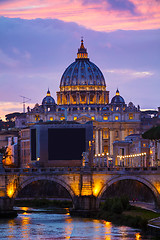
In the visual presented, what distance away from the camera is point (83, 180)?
10731cm

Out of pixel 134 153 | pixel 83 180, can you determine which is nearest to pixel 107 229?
pixel 83 180

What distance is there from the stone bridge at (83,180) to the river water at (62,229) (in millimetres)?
2402

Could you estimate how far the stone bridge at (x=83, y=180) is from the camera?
106 metres

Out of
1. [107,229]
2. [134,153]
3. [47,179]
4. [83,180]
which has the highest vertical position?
[134,153]

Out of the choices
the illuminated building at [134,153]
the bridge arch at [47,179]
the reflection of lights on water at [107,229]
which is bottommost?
the reflection of lights on water at [107,229]

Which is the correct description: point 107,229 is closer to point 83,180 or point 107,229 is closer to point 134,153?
point 83,180

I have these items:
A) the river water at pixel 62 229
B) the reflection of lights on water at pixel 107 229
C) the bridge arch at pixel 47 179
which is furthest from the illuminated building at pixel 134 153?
the reflection of lights on water at pixel 107 229

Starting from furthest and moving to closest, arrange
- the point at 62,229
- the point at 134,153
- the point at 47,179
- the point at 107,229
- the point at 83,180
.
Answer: the point at 134,153
the point at 47,179
the point at 83,180
the point at 62,229
the point at 107,229

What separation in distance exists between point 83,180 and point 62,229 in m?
11.1

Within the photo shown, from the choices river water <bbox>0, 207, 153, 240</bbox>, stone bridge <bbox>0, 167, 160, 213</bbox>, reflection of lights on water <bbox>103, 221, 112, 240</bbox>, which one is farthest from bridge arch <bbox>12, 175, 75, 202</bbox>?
reflection of lights on water <bbox>103, 221, 112, 240</bbox>

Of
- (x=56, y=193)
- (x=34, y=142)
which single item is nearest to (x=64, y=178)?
(x=56, y=193)

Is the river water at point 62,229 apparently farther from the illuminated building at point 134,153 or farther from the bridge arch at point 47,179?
the illuminated building at point 134,153

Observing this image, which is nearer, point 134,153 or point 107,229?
point 107,229

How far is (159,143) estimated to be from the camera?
132 meters
